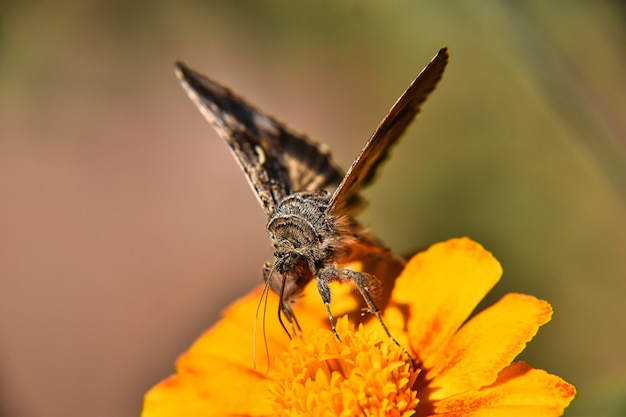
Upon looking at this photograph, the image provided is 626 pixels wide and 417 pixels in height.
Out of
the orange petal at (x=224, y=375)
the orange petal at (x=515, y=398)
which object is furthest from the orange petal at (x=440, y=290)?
the orange petal at (x=224, y=375)

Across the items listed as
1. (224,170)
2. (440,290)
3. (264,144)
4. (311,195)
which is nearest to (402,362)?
(440,290)

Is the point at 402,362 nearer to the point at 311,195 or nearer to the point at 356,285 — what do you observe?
the point at 356,285

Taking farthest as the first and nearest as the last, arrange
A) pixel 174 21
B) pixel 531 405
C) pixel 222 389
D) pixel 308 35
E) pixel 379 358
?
pixel 174 21 < pixel 308 35 < pixel 222 389 < pixel 379 358 < pixel 531 405

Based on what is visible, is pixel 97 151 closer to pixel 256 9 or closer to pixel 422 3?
pixel 256 9

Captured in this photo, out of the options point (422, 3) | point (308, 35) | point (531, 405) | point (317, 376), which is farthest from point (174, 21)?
point (531, 405)

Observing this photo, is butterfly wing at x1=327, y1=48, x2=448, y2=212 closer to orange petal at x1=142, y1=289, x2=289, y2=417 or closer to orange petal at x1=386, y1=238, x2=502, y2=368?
orange petal at x1=386, y1=238, x2=502, y2=368

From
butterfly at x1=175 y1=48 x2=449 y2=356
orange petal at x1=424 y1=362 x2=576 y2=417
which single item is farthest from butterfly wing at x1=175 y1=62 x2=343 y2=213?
orange petal at x1=424 y1=362 x2=576 y2=417
